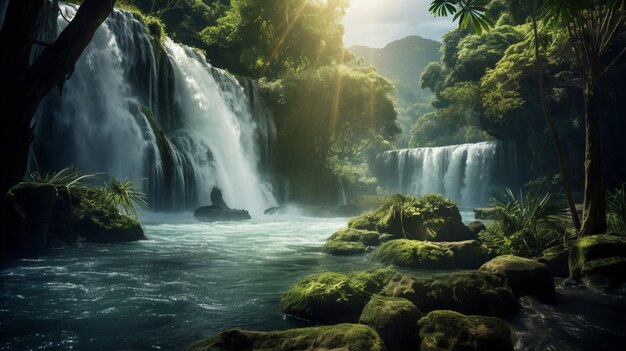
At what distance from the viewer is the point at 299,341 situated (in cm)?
394

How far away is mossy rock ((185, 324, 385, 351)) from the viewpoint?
3768mm

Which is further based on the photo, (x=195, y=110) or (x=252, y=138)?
(x=252, y=138)

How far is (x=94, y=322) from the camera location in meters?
4.95

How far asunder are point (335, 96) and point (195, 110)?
13119 mm

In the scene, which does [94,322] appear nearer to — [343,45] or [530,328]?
[530,328]

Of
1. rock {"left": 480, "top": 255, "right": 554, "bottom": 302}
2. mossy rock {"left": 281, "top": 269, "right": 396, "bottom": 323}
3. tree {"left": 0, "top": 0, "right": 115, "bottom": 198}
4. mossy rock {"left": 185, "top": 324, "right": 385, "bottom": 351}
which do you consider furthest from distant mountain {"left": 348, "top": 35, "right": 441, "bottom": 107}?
mossy rock {"left": 185, "top": 324, "right": 385, "bottom": 351}

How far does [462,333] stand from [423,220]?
778 cm

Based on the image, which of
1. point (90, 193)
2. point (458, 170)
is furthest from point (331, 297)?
point (458, 170)

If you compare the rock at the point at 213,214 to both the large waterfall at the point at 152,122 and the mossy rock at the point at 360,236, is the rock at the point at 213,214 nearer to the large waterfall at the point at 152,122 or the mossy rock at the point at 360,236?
the large waterfall at the point at 152,122

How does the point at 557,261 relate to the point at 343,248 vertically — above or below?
above

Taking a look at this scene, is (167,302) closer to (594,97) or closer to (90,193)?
(90,193)

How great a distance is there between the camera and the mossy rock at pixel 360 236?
11.8 metres

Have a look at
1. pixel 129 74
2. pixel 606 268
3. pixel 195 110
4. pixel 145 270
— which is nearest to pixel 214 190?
pixel 195 110

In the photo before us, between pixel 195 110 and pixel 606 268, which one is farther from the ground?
pixel 195 110
